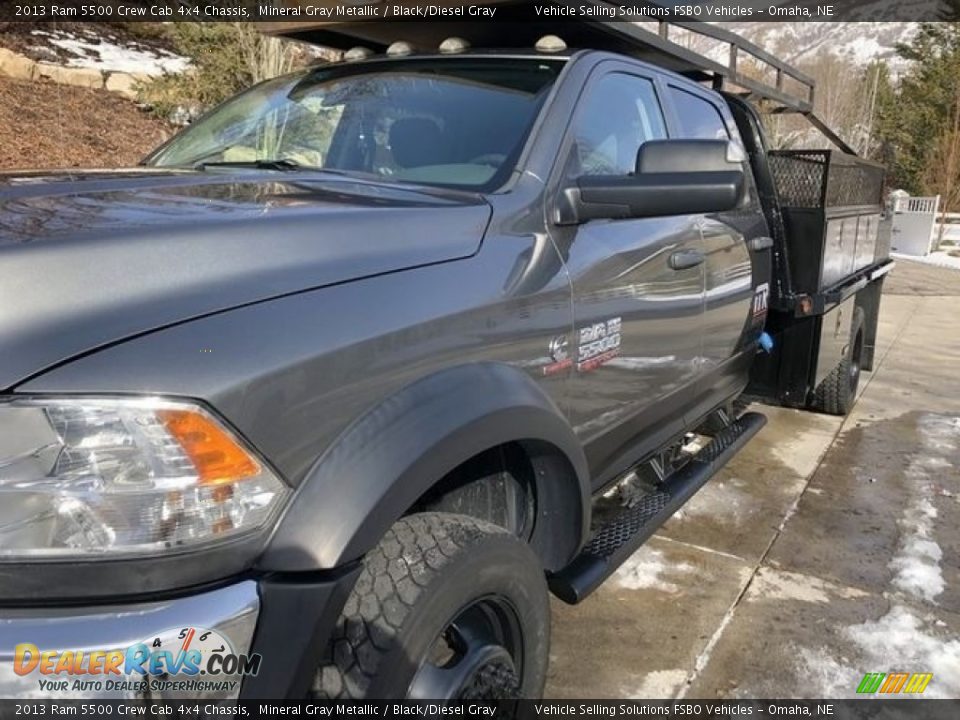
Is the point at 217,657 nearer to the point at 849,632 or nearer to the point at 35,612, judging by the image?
the point at 35,612

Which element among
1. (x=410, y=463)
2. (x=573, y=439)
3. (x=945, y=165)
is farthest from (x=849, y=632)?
(x=945, y=165)

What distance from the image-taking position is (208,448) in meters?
1.34

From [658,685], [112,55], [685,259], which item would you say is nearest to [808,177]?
[685,259]

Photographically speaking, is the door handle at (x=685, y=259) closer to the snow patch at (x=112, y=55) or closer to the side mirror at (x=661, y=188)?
the side mirror at (x=661, y=188)

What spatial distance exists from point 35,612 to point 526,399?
3.73ft

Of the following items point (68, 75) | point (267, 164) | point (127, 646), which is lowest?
point (127, 646)

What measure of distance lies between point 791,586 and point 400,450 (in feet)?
8.12

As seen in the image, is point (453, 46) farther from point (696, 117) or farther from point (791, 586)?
point (791, 586)

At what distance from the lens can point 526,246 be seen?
7.06 feet

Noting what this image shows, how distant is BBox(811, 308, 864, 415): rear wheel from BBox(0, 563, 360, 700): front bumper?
16.2ft

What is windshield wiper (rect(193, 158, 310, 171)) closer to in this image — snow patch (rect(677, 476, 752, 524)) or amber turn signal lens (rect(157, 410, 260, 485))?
amber turn signal lens (rect(157, 410, 260, 485))

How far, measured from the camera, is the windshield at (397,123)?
2533 millimetres

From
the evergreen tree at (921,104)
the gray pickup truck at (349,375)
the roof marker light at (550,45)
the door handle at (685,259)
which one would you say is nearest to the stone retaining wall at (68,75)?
the gray pickup truck at (349,375)

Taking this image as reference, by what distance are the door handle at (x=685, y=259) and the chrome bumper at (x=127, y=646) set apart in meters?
2.08
